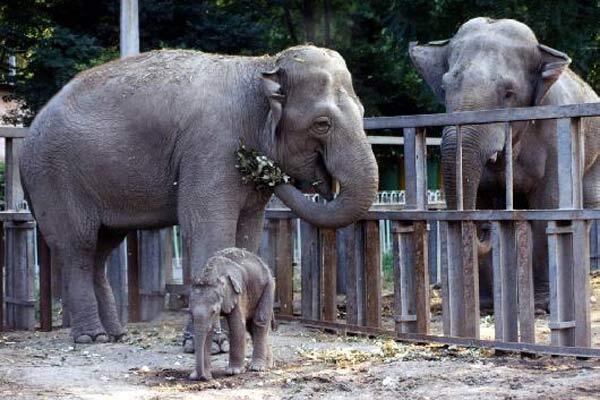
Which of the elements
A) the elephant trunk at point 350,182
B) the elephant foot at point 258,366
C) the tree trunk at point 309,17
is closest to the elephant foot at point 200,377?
the elephant foot at point 258,366

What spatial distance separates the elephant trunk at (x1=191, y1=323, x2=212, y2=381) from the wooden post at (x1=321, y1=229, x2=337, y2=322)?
304 cm

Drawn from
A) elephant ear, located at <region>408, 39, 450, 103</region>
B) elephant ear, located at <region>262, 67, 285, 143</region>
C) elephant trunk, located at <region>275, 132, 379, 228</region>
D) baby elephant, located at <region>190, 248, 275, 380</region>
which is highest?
elephant ear, located at <region>408, 39, 450, 103</region>

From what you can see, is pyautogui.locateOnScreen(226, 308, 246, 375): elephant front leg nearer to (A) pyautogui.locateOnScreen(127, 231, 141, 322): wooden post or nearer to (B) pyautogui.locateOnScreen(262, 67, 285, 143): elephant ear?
(B) pyautogui.locateOnScreen(262, 67, 285, 143): elephant ear

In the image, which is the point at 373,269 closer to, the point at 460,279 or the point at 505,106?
the point at 460,279

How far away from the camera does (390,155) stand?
2456cm

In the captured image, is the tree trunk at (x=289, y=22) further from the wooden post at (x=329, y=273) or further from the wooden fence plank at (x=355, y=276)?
the wooden fence plank at (x=355, y=276)

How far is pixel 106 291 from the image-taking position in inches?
458

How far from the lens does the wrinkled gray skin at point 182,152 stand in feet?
33.8

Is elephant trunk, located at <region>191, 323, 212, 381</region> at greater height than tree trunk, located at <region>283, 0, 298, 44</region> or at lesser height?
lesser

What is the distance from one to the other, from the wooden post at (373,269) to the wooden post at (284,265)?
4.34 ft

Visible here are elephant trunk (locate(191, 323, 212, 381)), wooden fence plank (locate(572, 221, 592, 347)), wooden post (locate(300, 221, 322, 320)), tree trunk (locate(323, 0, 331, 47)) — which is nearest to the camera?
elephant trunk (locate(191, 323, 212, 381))

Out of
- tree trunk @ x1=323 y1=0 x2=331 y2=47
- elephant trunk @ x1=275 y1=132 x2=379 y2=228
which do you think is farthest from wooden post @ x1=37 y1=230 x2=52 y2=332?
tree trunk @ x1=323 y1=0 x2=331 y2=47

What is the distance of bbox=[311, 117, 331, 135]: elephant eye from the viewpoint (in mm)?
10258

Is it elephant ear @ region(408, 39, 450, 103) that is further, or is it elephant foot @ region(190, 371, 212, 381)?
elephant ear @ region(408, 39, 450, 103)
